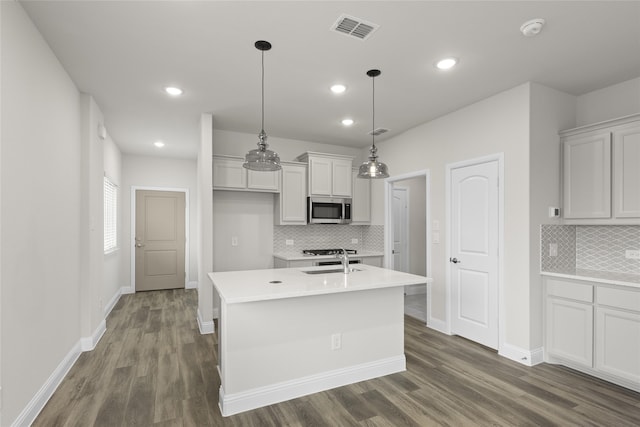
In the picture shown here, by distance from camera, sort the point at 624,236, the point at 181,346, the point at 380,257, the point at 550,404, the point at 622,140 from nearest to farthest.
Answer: the point at 550,404, the point at 622,140, the point at 624,236, the point at 181,346, the point at 380,257

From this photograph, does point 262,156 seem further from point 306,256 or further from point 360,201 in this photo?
point 360,201

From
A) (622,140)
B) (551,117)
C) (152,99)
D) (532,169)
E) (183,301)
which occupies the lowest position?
(183,301)

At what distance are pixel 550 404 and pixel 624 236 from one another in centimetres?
187

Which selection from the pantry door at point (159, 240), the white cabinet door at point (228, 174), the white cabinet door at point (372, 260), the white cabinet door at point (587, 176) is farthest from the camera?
the pantry door at point (159, 240)

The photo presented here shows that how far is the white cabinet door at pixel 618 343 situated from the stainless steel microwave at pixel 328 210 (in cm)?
340

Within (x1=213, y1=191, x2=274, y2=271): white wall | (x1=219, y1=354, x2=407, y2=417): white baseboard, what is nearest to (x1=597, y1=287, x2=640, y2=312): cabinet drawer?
(x1=219, y1=354, x2=407, y2=417): white baseboard

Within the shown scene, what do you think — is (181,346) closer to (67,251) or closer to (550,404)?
(67,251)

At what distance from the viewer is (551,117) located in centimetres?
346

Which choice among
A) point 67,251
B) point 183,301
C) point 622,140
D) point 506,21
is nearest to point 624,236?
point 622,140

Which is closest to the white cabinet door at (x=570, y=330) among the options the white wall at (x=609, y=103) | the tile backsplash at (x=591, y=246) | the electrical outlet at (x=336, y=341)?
the tile backsplash at (x=591, y=246)

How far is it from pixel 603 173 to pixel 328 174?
336 centimetres

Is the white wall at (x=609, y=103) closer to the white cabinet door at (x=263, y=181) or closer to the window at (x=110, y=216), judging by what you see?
the white cabinet door at (x=263, y=181)

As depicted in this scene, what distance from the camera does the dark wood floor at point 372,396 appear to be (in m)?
2.37

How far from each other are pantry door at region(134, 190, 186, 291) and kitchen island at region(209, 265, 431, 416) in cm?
457
